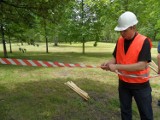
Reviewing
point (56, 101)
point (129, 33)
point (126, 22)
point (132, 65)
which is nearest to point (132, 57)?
point (132, 65)

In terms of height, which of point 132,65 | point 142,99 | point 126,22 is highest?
point 126,22

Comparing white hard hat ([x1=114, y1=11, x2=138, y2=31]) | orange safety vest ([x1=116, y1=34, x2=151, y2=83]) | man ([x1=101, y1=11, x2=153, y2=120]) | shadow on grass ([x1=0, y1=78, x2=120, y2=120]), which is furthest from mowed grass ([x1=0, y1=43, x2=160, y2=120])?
white hard hat ([x1=114, y1=11, x2=138, y2=31])

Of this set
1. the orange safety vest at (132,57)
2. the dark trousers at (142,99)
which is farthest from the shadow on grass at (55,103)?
the orange safety vest at (132,57)

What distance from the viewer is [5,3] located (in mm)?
7547

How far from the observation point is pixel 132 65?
3625 millimetres

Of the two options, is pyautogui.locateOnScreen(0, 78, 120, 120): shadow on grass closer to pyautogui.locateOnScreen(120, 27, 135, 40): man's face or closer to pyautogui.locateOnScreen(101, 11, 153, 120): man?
pyautogui.locateOnScreen(101, 11, 153, 120): man

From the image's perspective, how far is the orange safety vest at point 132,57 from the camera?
3.64 metres

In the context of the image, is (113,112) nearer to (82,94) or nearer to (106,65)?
(82,94)

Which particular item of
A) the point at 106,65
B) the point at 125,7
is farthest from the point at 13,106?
the point at 125,7

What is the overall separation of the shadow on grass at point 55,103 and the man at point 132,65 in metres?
2.02

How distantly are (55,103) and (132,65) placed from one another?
3495 mm

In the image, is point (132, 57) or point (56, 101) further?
point (56, 101)

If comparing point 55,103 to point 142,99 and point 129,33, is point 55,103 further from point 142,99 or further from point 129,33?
point 129,33

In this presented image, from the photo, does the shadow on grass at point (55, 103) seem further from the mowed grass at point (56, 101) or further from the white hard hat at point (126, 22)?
the white hard hat at point (126, 22)
